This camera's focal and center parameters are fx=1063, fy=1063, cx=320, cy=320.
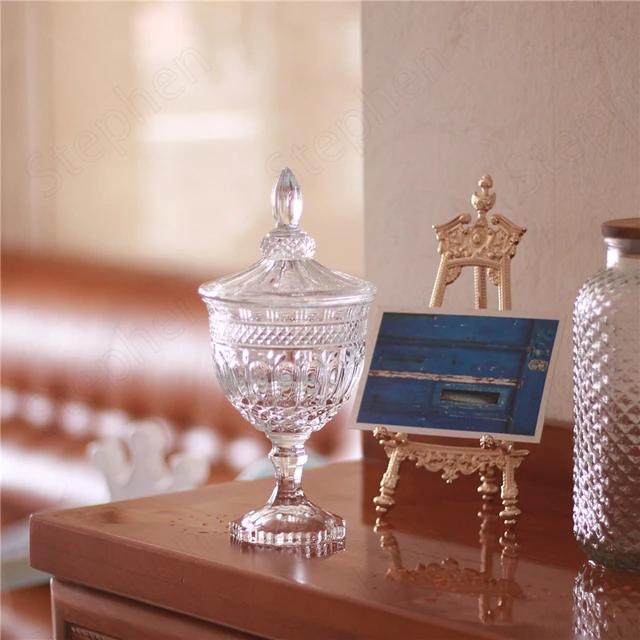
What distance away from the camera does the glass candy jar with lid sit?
1.06 meters

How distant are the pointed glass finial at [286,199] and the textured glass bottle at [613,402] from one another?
31 cm

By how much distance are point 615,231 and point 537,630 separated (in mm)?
367

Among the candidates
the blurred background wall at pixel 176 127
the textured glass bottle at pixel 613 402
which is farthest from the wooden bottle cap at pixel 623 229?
the blurred background wall at pixel 176 127

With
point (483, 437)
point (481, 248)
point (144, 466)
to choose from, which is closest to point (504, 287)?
point (481, 248)

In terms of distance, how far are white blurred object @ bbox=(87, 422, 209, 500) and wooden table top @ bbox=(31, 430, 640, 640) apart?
1303 mm

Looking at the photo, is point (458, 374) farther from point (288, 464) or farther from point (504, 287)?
point (288, 464)

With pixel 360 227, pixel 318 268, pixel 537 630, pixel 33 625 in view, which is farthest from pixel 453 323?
pixel 33 625

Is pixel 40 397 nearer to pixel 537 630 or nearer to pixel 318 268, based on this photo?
pixel 318 268

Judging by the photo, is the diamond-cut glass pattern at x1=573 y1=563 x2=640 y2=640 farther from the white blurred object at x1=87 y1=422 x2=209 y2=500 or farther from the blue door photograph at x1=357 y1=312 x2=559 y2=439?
the white blurred object at x1=87 y1=422 x2=209 y2=500

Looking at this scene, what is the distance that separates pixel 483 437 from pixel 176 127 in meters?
1.62

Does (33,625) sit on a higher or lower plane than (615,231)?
lower

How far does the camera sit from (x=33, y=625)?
2684mm

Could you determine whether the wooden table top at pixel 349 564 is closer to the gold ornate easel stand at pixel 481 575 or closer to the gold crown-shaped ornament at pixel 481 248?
the gold ornate easel stand at pixel 481 575

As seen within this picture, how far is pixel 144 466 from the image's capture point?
9.07 feet
